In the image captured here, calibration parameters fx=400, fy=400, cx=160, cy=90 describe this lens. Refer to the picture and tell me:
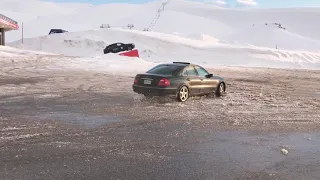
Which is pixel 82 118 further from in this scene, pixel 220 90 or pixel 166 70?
pixel 220 90

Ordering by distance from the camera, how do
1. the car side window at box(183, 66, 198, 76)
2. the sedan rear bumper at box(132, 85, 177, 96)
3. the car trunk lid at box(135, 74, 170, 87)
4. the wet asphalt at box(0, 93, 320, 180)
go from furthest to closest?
1. the car side window at box(183, 66, 198, 76)
2. the car trunk lid at box(135, 74, 170, 87)
3. the sedan rear bumper at box(132, 85, 177, 96)
4. the wet asphalt at box(0, 93, 320, 180)

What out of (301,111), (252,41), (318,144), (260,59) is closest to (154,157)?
(318,144)

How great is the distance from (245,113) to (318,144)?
333 centimetres

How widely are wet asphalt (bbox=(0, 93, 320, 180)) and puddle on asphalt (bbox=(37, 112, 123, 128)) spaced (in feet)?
0.07

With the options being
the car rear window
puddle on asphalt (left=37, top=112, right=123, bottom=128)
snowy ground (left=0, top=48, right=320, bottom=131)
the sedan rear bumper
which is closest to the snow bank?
snowy ground (left=0, top=48, right=320, bottom=131)

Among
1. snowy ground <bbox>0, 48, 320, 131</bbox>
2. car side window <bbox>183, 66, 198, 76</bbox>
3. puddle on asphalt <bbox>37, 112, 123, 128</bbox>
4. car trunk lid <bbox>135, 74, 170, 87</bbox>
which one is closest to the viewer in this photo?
puddle on asphalt <bbox>37, 112, 123, 128</bbox>

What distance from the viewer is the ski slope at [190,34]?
49312 millimetres

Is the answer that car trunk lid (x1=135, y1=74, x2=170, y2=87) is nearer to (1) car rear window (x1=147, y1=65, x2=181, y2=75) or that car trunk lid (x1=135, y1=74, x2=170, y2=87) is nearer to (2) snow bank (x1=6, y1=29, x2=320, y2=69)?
(1) car rear window (x1=147, y1=65, x2=181, y2=75)

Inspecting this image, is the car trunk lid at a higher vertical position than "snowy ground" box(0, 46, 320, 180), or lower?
higher

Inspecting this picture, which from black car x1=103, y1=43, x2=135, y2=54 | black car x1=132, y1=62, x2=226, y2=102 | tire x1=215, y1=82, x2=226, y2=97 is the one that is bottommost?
tire x1=215, y1=82, x2=226, y2=97

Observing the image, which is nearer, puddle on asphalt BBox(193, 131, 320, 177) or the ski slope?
Result: puddle on asphalt BBox(193, 131, 320, 177)

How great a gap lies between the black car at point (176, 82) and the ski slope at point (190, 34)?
21679 mm

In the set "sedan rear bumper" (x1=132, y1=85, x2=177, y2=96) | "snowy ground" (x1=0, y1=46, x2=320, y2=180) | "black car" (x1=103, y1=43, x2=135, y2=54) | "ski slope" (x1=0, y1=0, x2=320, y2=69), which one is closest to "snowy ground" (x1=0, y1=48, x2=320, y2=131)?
"snowy ground" (x1=0, y1=46, x2=320, y2=180)

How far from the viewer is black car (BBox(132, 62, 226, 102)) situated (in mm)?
12672
